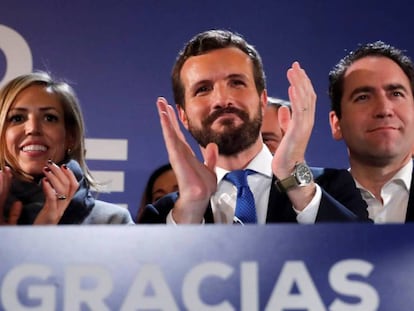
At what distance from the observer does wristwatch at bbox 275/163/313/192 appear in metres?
2.49

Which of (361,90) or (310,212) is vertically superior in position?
(361,90)

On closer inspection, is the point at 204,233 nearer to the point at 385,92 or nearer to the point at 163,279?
the point at 163,279

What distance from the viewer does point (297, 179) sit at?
2.49 metres

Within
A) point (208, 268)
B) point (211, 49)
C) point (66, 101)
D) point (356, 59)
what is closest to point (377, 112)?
point (356, 59)

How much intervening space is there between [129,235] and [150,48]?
0.92 meters

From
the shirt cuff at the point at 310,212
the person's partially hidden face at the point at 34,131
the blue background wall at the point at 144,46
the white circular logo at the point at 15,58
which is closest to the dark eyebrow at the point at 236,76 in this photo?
the blue background wall at the point at 144,46

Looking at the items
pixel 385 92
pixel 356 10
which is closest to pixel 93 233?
pixel 385 92

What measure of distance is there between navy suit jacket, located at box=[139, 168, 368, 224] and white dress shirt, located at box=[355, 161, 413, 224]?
65mm

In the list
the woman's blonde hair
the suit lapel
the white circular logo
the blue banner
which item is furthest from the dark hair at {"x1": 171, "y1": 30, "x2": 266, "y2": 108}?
the blue banner

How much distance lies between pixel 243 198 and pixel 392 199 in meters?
0.51

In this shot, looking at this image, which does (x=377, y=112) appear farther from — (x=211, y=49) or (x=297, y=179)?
(x=211, y=49)

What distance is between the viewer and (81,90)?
2.69 meters

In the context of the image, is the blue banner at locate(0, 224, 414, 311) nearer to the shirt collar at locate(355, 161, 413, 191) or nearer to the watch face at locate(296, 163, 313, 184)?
the watch face at locate(296, 163, 313, 184)

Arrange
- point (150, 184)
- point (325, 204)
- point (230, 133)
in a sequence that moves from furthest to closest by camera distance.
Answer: point (150, 184)
point (230, 133)
point (325, 204)
